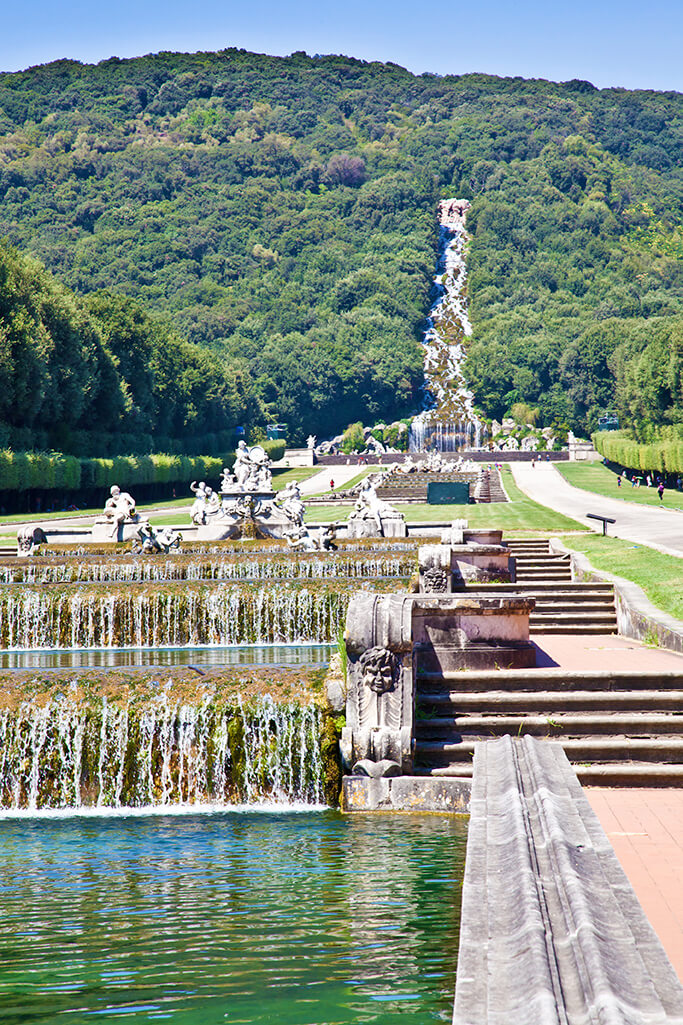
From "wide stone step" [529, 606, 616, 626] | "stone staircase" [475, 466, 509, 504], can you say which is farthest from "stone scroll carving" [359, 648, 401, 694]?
"stone staircase" [475, 466, 509, 504]

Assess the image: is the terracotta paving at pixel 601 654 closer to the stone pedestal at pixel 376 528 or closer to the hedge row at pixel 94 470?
the stone pedestal at pixel 376 528

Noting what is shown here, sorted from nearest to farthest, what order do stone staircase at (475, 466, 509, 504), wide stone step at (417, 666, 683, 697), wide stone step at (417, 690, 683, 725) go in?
wide stone step at (417, 690, 683, 725) < wide stone step at (417, 666, 683, 697) < stone staircase at (475, 466, 509, 504)

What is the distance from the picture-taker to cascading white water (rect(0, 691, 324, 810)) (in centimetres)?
1326

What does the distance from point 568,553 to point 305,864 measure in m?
20.8

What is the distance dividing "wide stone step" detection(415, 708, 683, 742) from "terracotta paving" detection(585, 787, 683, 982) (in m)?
1.02

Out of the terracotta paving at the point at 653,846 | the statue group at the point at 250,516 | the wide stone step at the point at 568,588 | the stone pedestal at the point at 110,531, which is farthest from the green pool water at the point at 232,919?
the stone pedestal at the point at 110,531

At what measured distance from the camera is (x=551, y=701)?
522 inches

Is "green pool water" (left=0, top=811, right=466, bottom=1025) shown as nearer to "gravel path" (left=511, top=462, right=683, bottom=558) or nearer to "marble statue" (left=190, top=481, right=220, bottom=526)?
"gravel path" (left=511, top=462, right=683, bottom=558)

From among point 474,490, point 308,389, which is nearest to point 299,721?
point 474,490

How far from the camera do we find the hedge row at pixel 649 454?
77250mm

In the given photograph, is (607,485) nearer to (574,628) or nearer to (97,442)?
(97,442)

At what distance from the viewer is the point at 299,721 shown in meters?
13.4

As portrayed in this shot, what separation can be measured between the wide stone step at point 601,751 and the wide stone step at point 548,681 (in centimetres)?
104

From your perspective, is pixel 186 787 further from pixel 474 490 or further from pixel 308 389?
pixel 308 389
